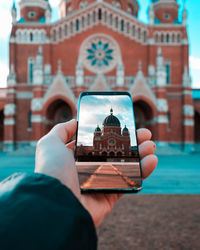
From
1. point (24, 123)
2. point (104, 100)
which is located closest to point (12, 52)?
point (24, 123)

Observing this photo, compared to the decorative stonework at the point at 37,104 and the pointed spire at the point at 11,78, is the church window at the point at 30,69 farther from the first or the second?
the decorative stonework at the point at 37,104

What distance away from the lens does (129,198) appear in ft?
19.4

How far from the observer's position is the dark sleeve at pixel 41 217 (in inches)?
37.9

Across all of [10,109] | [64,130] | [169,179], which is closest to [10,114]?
[10,109]

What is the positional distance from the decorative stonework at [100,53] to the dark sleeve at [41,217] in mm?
23568

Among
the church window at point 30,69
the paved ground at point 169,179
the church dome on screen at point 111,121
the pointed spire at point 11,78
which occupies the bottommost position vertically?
the paved ground at point 169,179

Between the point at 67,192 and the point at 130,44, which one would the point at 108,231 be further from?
the point at 130,44

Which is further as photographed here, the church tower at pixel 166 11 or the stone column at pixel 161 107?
the church tower at pixel 166 11

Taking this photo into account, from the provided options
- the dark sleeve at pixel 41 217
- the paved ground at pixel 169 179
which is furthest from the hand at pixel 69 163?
the paved ground at pixel 169 179

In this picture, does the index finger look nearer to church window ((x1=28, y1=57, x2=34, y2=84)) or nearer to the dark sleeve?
the dark sleeve

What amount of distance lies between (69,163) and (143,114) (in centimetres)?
2321

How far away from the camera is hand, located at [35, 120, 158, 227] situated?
160 cm

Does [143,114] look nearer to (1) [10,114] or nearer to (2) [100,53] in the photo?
(2) [100,53]

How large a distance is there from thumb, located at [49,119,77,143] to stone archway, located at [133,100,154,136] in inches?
832
